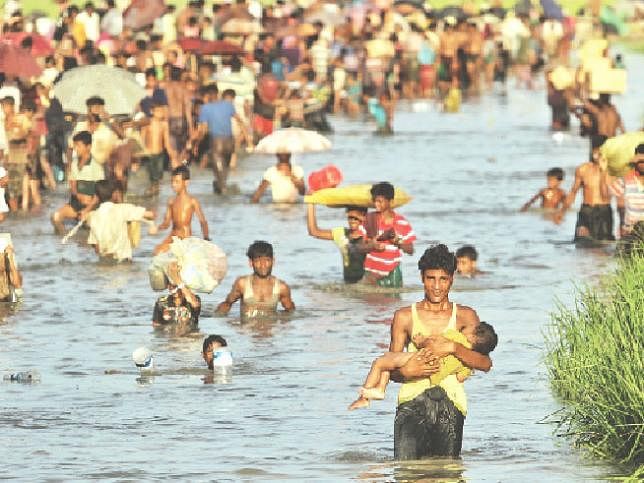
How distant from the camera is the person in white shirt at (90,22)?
40.0 meters

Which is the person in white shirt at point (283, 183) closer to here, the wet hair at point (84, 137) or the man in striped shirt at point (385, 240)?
the wet hair at point (84, 137)

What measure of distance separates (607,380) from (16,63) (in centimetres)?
1714

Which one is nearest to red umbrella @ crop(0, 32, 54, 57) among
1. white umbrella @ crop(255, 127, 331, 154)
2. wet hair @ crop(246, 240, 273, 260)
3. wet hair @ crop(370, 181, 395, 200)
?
white umbrella @ crop(255, 127, 331, 154)

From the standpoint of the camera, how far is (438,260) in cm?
1105

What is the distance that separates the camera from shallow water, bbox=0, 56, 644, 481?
1291cm

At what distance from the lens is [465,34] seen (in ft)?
178

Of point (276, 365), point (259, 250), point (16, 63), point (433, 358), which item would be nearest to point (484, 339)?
point (433, 358)

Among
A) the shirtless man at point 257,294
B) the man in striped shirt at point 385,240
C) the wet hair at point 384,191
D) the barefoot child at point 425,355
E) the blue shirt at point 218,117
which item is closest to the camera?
the barefoot child at point 425,355

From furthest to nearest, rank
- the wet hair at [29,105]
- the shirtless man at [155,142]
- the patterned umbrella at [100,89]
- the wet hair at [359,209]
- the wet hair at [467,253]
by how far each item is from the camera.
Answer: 1. the shirtless man at [155,142]
2. the patterned umbrella at [100,89]
3. the wet hair at [29,105]
4. the wet hair at [467,253]
5. the wet hair at [359,209]

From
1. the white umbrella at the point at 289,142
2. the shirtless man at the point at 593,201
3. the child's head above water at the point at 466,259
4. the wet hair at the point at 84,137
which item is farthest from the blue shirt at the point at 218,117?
the child's head above water at the point at 466,259

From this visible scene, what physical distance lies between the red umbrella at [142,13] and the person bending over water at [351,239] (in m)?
19.6

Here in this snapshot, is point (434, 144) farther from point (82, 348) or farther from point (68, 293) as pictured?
point (82, 348)

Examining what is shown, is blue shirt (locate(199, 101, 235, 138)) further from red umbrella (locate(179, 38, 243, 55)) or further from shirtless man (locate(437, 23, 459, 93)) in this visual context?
shirtless man (locate(437, 23, 459, 93))

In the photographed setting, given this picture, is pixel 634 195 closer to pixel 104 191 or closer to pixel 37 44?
pixel 104 191
